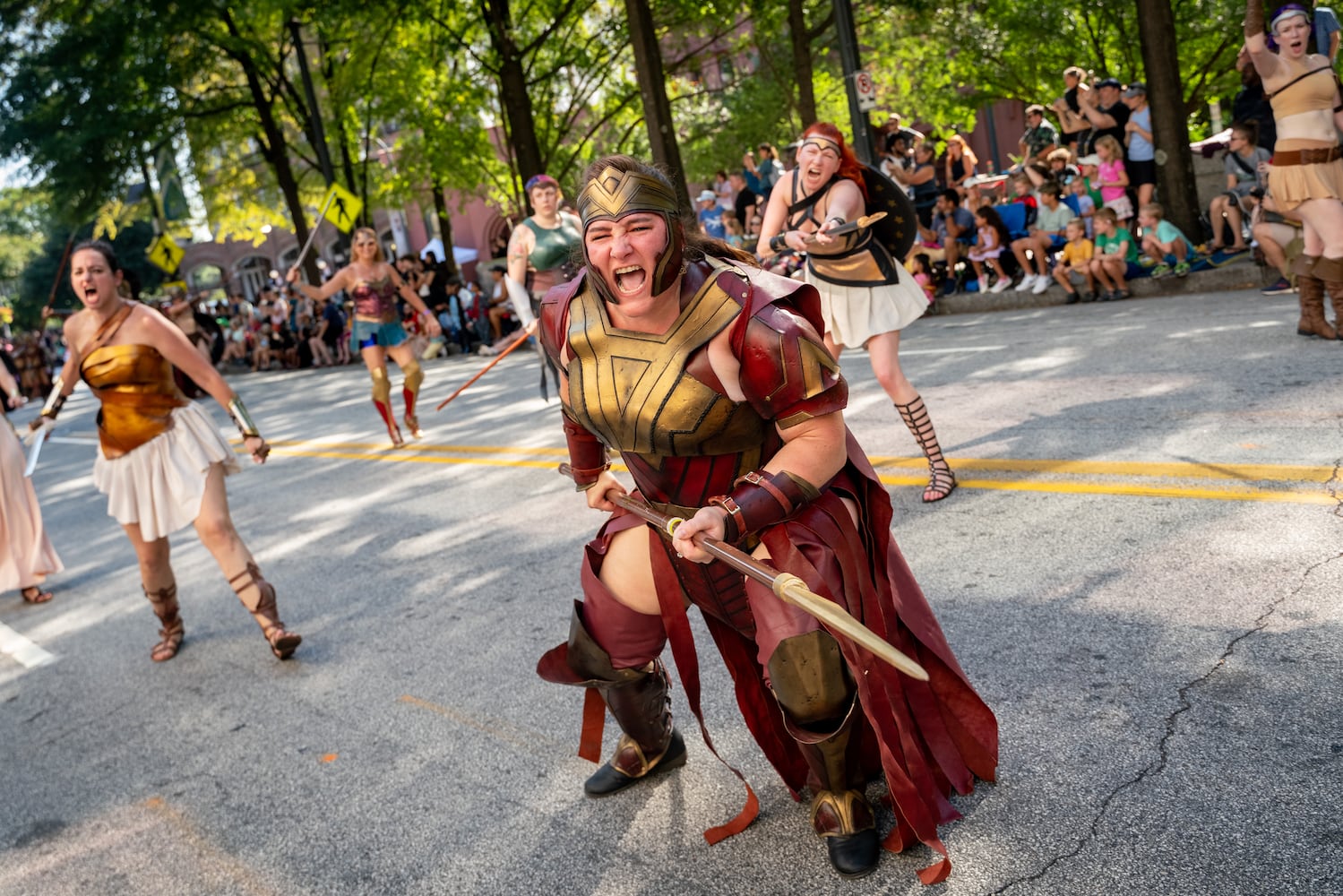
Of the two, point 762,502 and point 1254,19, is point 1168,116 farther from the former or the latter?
point 762,502

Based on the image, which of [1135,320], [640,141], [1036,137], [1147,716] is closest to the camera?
[1147,716]

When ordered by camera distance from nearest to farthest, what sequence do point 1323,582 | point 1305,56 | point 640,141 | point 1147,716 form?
point 1147,716
point 1323,582
point 1305,56
point 640,141

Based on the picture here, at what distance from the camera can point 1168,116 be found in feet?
40.8

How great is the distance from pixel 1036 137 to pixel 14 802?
13.7 m

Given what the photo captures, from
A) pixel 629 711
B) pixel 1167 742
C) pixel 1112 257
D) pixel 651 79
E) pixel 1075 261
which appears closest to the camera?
pixel 1167 742

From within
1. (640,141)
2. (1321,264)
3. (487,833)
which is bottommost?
(487,833)

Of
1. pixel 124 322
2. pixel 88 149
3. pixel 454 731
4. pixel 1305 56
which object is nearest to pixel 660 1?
pixel 88 149

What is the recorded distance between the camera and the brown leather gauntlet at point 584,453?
Result: 3.13 metres

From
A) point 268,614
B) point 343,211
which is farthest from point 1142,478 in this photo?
point 343,211

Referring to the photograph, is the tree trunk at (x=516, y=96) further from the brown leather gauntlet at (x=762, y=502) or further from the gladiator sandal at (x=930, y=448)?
the brown leather gauntlet at (x=762, y=502)

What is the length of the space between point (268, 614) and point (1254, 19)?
6.13 metres

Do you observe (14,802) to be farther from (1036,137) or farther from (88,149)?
(88,149)

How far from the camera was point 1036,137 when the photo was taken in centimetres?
1479

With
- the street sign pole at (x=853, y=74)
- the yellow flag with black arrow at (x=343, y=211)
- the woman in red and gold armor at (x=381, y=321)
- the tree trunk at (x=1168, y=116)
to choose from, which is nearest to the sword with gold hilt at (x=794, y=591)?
the woman in red and gold armor at (x=381, y=321)
